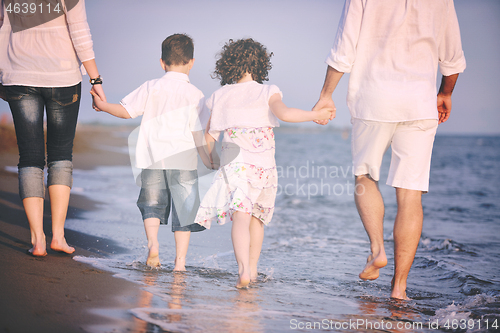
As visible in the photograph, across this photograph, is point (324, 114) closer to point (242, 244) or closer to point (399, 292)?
point (242, 244)

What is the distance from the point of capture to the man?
2416 millimetres

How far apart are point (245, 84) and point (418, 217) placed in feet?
4.53

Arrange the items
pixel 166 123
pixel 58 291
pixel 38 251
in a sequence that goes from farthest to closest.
A: 1. pixel 166 123
2. pixel 38 251
3. pixel 58 291

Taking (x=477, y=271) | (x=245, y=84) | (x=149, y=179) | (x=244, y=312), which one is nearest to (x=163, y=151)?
(x=149, y=179)

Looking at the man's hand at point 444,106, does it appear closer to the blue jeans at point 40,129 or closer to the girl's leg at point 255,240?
the girl's leg at point 255,240

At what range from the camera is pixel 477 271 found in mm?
3426

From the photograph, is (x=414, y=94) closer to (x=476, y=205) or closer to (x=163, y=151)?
(x=163, y=151)

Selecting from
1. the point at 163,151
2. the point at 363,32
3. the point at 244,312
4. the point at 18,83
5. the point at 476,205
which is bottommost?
the point at 476,205

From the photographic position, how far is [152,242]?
9.28 ft

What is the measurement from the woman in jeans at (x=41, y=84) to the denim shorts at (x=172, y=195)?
1.74ft

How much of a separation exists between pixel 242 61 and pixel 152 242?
1.35 m

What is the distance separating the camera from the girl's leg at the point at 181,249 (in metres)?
2.81

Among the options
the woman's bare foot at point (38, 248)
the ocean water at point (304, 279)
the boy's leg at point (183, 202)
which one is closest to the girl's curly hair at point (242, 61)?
the boy's leg at point (183, 202)

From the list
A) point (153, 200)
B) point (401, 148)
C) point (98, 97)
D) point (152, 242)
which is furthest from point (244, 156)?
point (98, 97)
